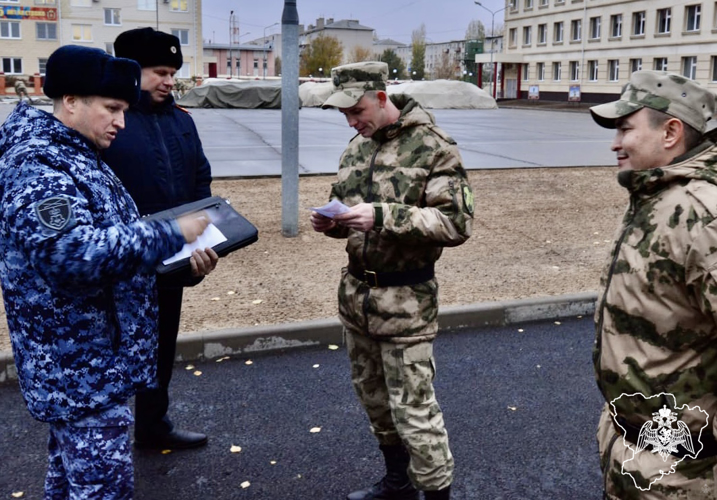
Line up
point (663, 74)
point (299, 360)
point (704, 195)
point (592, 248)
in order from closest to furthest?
point (704, 195) → point (663, 74) → point (299, 360) → point (592, 248)

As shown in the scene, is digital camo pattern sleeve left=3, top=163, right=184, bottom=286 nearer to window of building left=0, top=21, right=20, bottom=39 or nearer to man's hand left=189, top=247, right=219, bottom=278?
man's hand left=189, top=247, right=219, bottom=278

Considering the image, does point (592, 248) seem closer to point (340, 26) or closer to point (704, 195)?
point (704, 195)

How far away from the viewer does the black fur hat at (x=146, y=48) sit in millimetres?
3693

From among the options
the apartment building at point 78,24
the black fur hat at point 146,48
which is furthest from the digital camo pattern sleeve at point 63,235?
the apartment building at point 78,24

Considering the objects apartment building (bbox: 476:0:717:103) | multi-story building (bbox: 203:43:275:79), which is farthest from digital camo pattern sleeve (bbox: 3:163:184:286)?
multi-story building (bbox: 203:43:275:79)

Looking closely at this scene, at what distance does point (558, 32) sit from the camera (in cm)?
6288

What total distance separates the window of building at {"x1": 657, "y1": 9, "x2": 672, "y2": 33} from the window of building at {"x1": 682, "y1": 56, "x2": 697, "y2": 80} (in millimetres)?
3206

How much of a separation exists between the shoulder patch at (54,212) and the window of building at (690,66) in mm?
51197

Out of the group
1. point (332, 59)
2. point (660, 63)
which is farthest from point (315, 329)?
point (332, 59)

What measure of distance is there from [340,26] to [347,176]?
149 m

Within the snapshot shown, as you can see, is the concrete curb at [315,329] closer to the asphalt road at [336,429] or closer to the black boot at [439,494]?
the asphalt road at [336,429]

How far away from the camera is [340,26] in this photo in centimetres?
14625

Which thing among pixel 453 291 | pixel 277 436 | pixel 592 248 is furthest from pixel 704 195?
pixel 592 248

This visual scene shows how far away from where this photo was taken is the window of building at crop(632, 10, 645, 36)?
2088 inches
